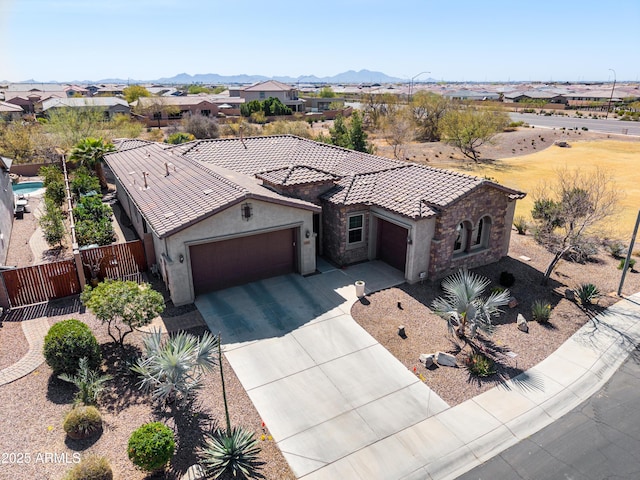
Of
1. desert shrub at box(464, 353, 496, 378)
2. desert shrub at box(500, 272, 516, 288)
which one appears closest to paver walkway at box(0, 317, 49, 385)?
desert shrub at box(464, 353, 496, 378)

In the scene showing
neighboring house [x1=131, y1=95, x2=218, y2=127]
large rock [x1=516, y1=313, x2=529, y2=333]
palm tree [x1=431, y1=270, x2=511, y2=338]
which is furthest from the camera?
neighboring house [x1=131, y1=95, x2=218, y2=127]

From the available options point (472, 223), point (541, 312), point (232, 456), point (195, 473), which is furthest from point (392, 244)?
point (195, 473)

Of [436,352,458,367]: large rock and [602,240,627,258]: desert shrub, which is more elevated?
[436,352,458,367]: large rock

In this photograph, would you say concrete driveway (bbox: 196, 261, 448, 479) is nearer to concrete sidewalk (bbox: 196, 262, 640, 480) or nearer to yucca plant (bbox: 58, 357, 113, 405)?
concrete sidewalk (bbox: 196, 262, 640, 480)

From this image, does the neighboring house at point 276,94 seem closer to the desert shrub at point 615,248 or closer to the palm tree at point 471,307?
the desert shrub at point 615,248

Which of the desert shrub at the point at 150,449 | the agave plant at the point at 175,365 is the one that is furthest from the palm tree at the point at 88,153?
the desert shrub at the point at 150,449

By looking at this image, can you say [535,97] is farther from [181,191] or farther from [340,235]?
[181,191]
